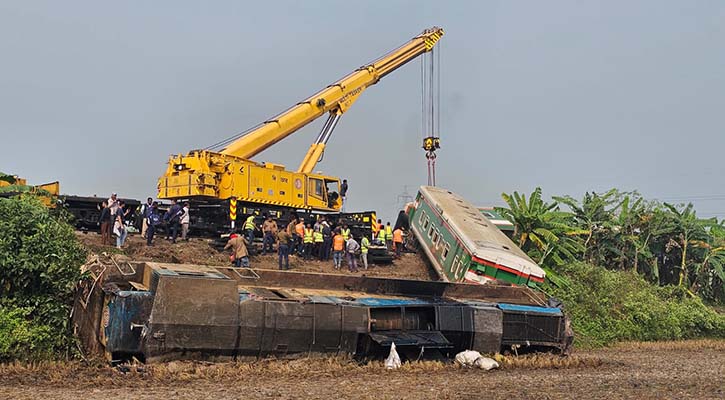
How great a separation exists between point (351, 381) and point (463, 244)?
36.2ft

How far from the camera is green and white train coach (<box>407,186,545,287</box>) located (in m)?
19.6

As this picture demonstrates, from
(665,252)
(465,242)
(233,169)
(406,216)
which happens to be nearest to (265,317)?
(465,242)

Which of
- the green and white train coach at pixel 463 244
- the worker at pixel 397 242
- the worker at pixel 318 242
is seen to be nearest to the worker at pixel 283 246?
the worker at pixel 318 242

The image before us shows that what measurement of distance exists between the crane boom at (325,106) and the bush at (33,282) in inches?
503

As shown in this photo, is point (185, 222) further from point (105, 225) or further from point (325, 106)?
point (325, 106)

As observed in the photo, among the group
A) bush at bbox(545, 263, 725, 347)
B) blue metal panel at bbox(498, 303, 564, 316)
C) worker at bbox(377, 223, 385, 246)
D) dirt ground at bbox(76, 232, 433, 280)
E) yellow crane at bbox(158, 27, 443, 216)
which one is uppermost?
yellow crane at bbox(158, 27, 443, 216)

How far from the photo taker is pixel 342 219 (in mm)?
25828

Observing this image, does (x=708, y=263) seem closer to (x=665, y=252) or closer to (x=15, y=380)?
(x=665, y=252)

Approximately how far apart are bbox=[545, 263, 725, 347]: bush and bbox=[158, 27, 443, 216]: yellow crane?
Result: 389 inches

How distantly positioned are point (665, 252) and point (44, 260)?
2493 cm

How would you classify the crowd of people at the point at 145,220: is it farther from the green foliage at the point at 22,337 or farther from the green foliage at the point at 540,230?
the green foliage at the point at 540,230

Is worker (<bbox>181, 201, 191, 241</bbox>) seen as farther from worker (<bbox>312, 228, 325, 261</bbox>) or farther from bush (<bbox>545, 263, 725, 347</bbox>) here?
bush (<bbox>545, 263, 725, 347</bbox>)

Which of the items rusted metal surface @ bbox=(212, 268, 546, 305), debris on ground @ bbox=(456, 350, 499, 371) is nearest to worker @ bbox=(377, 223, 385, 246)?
rusted metal surface @ bbox=(212, 268, 546, 305)

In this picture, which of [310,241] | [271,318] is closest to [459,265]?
[310,241]
